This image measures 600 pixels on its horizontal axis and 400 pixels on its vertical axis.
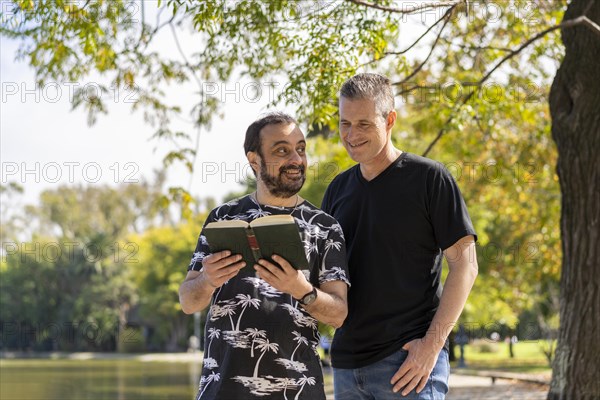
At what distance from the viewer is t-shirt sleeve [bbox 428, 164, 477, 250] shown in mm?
3500

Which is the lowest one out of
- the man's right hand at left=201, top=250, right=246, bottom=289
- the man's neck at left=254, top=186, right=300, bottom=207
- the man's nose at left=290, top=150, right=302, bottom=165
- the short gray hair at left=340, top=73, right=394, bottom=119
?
the man's right hand at left=201, top=250, right=246, bottom=289

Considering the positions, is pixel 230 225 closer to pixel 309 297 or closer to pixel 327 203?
pixel 309 297

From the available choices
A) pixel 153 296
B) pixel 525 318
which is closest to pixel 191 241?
pixel 153 296

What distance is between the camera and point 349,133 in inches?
142

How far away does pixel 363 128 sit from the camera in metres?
3.60

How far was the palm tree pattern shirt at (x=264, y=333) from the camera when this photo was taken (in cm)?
318

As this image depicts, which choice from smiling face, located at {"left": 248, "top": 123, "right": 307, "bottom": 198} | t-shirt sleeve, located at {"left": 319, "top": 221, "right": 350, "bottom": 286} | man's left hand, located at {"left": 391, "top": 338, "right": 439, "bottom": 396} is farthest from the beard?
man's left hand, located at {"left": 391, "top": 338, "right": 439, "bottom": 396}

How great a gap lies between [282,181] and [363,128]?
1.57 feet

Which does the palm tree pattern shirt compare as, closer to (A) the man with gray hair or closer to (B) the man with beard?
(B) the man with beard

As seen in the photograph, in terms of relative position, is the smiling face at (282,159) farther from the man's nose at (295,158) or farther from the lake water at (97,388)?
the lake water at (97,388)

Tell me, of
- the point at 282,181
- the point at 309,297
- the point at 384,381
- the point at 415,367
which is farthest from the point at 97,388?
the point at 309,297

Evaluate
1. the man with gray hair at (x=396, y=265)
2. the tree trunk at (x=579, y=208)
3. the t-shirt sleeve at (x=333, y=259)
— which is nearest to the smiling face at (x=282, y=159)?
the t-shirt sleeve at (x=333, y=259)

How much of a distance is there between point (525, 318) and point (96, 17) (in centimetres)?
4654

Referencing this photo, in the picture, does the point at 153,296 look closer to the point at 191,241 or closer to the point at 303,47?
the point at 191,241
